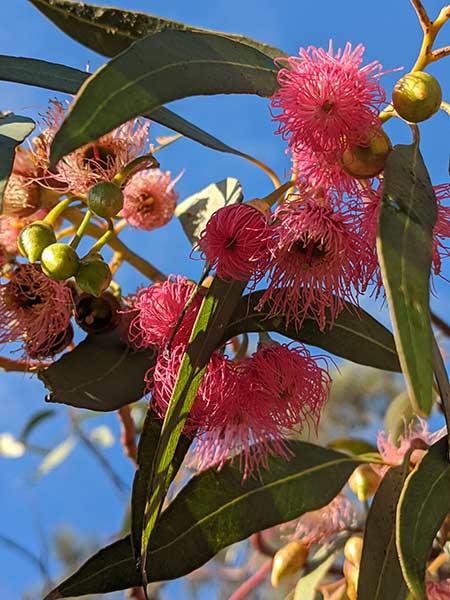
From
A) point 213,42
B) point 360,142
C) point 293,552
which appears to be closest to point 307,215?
point 360,142

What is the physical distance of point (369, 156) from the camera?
37.7 inches

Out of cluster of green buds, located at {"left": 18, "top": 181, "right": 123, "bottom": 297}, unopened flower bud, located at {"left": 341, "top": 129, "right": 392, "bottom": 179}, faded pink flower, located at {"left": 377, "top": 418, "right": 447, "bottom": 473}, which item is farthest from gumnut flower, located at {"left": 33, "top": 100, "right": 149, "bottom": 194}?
faded pink flower, located at {"left": 377, "top": 418, "right": 447, "bottom": 473}

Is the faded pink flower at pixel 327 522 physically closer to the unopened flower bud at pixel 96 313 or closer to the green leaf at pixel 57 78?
the unopened flower bud at pixel 96 313

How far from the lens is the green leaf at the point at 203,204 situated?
4.75ft

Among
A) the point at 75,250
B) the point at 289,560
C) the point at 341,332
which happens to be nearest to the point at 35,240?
the point at 75,250

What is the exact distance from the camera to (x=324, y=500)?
138cm

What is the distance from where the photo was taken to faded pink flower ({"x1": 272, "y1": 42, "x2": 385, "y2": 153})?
97 centimetres

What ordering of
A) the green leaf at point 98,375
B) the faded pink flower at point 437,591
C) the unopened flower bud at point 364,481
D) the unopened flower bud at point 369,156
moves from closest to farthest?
the unopened flower bud at point 369,156 → the green leaf at point 98,375 → the faded pink flower at point 437,591 → the unopened flower bud at point 364,481

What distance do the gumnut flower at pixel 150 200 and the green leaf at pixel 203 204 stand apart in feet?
0.09

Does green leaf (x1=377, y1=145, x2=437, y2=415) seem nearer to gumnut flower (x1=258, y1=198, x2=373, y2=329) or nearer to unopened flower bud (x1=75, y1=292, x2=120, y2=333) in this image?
gumnut flower (x1=258, y1=198, x2=373, y2=329)

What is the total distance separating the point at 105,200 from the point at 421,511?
0.50 metres

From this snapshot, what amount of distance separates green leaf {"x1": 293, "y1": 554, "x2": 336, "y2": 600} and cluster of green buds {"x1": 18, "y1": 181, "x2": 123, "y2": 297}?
69cm

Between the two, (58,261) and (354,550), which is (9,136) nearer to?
(58,261)

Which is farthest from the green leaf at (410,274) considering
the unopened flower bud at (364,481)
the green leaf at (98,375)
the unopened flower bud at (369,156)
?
the unopened flower bud at (364,481)
